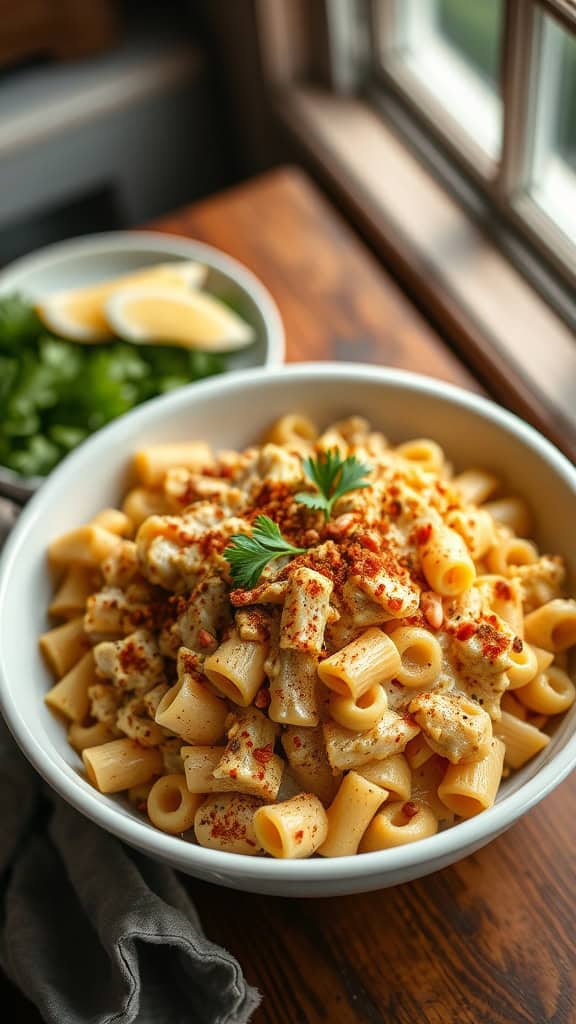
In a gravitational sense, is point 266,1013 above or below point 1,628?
below

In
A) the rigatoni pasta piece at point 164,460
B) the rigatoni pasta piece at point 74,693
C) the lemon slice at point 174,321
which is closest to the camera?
the rigatoni pasta piece at point 74,693

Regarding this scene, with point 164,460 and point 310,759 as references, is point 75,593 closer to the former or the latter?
point 164,460

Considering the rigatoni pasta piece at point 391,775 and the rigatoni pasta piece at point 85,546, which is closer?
the rigatoni pasta piece at point 391,775

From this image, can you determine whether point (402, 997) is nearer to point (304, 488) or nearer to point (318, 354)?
point (304, 488)

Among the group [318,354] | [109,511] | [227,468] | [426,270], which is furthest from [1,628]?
[426,270]

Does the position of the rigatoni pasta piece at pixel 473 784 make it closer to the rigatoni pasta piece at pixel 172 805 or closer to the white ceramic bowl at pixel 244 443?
the white ceramic bowl at pixel 244 443

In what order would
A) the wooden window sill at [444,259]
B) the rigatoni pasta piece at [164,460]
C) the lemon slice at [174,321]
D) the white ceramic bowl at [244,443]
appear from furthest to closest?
the lemon slice at [174,321] < the wooden window sill at [444,259] < the rigatoni pasta piece at [164,460] < the white ceramic bowl at [244,443]

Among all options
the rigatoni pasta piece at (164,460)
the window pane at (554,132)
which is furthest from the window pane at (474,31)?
the rigatoni pasta piece at (164,460)
